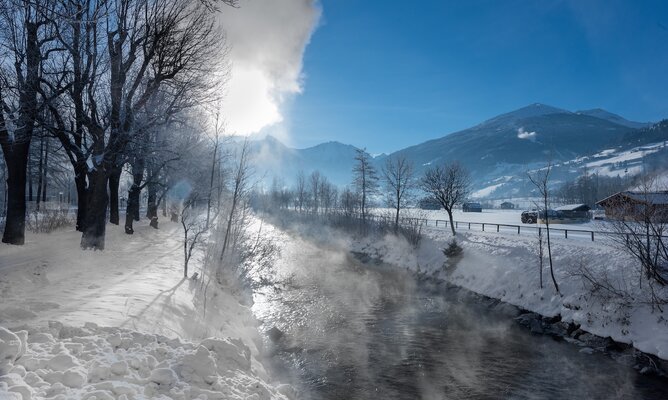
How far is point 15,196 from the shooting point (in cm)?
1369

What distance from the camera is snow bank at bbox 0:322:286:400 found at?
14.7ft

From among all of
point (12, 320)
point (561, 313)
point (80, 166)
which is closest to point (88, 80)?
point (80, 166)

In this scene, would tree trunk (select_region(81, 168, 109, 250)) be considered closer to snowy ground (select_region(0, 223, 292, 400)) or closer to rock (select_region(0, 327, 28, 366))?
snowy ground (select_region(0, 223, 292, 400))

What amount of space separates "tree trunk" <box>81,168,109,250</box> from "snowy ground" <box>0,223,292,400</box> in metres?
1.49

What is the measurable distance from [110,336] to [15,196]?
1166 centimetres

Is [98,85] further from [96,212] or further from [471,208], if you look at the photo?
[471,208]

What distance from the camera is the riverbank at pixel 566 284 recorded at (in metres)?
14.3

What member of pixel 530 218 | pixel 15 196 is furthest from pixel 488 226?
pixel 15 196

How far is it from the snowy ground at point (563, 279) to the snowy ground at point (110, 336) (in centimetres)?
1425

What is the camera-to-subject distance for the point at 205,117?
21.3m

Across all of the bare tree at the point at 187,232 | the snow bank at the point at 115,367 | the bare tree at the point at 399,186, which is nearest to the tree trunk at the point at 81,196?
the bare tree at the point at 187,232

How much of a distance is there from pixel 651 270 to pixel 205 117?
23586 mm

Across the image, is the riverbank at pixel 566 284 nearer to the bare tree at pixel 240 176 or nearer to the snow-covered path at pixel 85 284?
the bare tree at pixel 240 176

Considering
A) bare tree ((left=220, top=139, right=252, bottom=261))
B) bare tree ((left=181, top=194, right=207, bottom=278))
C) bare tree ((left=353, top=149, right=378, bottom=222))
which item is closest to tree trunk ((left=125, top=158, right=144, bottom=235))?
bare tree ((left=181, top=194, right=207, bottom=278))
